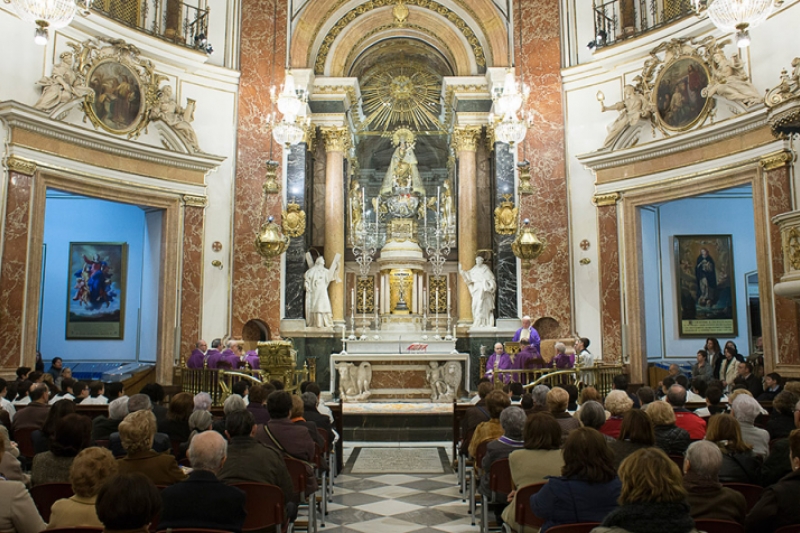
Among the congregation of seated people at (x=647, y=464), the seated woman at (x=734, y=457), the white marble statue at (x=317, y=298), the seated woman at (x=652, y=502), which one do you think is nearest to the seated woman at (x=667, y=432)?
the congregation of seated people at (x=647, y=464)

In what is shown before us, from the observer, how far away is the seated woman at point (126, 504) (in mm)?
2803

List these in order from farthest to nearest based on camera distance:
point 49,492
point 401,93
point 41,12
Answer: point 401,93 < point 41,12 < point 49,492

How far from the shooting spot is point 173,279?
14828 mm

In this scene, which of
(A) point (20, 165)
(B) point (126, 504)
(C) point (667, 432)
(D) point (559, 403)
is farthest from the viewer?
(A) point (20, 165)

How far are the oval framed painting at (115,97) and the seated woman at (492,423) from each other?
34.3 ft

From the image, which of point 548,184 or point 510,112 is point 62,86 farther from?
point 548,184

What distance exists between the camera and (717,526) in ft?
11.1

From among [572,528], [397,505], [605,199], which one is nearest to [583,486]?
[572,528]

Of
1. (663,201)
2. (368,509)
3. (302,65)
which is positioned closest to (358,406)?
(368,509)

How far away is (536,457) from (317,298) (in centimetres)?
1191

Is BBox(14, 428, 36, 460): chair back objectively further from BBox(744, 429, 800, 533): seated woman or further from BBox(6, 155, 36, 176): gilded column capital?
BBox(6, 155, 36, 176): gilded column capital

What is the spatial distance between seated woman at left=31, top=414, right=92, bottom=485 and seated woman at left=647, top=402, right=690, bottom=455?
3732 millimetres

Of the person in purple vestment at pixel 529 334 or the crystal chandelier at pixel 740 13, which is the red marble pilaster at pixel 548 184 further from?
the crystal chandelier at pixel 740 13

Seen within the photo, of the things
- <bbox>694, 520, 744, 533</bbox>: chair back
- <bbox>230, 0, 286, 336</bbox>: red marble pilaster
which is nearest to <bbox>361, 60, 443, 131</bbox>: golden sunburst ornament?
<bbox>230, 0, 286, 336</bbox>: red marble pilaster
